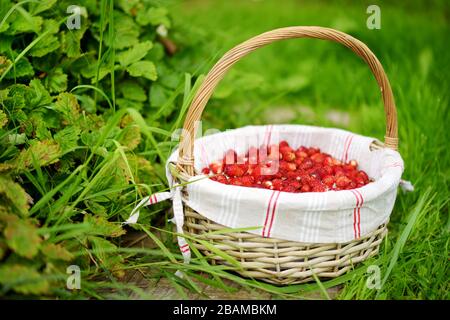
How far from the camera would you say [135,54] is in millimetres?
1910

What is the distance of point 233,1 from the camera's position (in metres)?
4.82

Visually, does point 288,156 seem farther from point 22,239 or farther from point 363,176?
point 22,239

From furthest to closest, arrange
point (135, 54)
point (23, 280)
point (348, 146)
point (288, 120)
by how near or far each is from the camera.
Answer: point (288, 120), point (135, 54), point (348, 146), point (23, 280)

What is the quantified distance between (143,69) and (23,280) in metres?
0.97

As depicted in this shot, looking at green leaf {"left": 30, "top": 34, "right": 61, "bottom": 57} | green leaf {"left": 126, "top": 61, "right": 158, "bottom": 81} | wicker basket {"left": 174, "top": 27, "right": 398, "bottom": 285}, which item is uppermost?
green leaf {"left": 30, "top": 34, "right": 61, "bottom": 57}

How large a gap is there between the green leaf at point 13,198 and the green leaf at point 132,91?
2.53 feet

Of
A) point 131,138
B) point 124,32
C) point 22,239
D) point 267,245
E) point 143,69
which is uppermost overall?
point 124,32

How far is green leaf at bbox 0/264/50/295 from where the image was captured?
44.3 inches

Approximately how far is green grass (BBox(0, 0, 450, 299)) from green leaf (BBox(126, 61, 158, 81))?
9 centimetres

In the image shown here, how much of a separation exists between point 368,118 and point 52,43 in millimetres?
1437

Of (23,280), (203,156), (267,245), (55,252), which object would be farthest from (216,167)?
(23,280)

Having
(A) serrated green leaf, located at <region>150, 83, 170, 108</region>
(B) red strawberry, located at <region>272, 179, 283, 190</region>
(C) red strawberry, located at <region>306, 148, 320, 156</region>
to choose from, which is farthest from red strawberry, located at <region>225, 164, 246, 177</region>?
(A) serrated green leaf, located at <region>150, 83, 170, 108</region>

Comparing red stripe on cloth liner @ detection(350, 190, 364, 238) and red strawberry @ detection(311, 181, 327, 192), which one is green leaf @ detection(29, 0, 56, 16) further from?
red stripe on cloth liner @ detection(350, 190, 364, 238)

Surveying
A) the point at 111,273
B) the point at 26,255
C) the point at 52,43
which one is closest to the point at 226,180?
the point at 111,273
